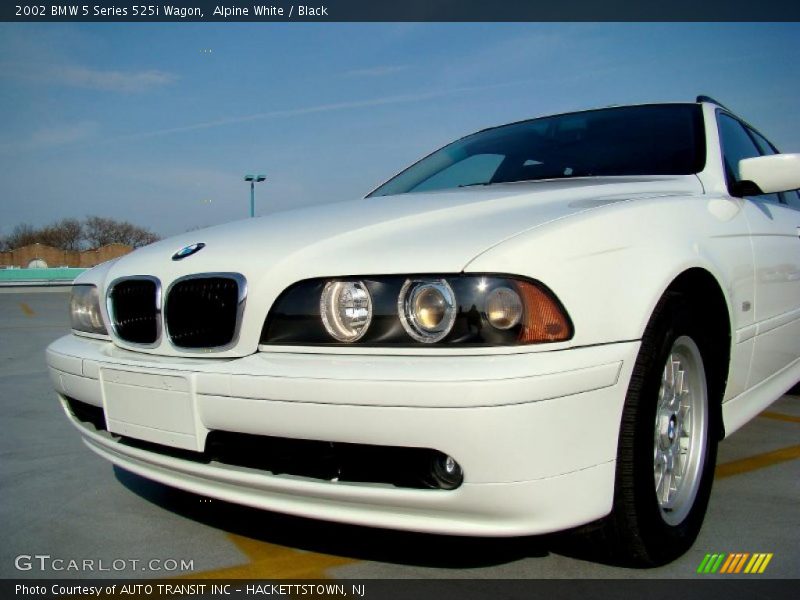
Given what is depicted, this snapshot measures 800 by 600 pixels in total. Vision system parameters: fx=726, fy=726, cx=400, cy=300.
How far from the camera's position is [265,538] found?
239 centimetres

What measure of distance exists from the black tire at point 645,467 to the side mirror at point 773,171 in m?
1.01

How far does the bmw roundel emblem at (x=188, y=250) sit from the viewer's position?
7.58ft

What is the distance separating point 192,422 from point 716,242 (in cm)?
178

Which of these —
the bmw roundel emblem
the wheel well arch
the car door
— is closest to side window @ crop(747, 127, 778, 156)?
the car door

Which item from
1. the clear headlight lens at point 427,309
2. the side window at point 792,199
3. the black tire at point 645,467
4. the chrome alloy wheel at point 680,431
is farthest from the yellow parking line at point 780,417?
the clear headlight lens at point 427,309

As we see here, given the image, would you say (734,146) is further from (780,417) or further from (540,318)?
(540,318)

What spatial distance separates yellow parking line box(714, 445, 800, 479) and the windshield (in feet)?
4.20

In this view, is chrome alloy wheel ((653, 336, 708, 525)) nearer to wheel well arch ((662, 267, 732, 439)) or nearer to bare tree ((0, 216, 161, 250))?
wheel well arch ((662, 267, 732, 439))

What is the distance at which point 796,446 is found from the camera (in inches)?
138

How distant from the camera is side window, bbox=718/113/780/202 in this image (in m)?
3.14

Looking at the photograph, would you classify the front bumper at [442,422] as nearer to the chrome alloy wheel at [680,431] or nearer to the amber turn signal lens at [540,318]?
the amber turn signal lens at [540,318]

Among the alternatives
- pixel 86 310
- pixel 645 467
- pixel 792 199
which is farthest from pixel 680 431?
pixel 792 199

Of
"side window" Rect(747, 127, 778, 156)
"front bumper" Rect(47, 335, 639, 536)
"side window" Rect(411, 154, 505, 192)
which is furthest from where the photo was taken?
"side window" Rect(747, 127, 778, 156)
